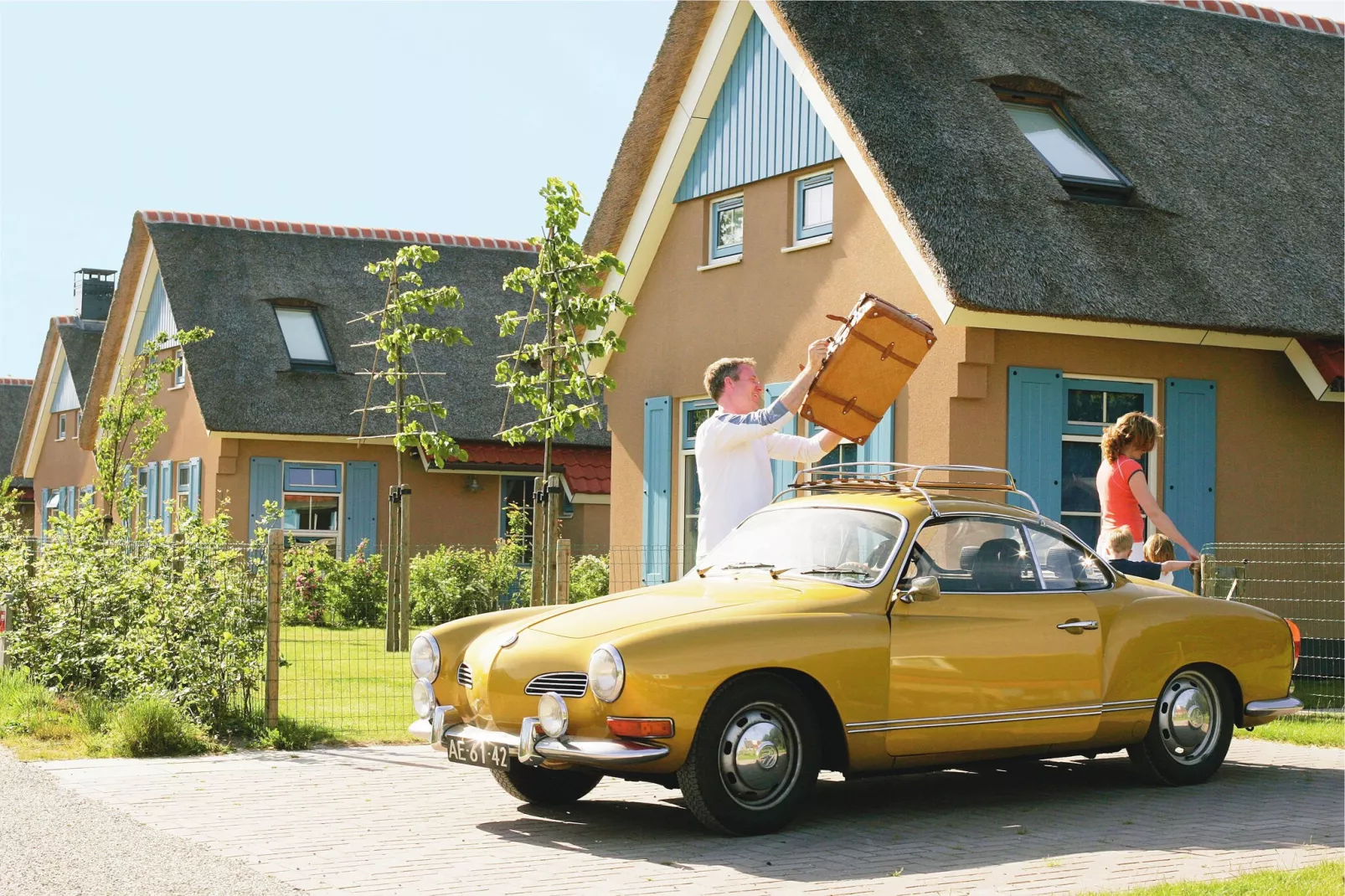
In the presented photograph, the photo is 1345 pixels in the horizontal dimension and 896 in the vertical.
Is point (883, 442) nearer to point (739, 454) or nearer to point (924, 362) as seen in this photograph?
point (924, 362)

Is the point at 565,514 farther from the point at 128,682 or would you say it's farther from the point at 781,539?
the point at 781,539

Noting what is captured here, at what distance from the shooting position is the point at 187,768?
950 cm

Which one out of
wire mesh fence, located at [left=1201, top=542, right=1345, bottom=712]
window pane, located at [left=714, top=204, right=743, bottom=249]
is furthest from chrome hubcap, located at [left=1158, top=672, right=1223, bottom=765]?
window pane, located at [left=714, top=204, right=743, bottom=249]

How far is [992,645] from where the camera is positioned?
8148mm

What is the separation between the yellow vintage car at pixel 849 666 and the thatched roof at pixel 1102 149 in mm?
5115

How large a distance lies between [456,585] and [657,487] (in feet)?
16.2


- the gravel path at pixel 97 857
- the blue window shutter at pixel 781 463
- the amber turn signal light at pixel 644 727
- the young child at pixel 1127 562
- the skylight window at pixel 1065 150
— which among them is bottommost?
the gravel path at pixel 97 857

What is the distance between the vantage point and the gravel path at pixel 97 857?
6312mm

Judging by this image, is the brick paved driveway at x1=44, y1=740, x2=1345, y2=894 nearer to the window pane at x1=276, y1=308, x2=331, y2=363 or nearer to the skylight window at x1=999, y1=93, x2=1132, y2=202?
the skylight window at x1=999, y1=93, x2=1132, y2=202

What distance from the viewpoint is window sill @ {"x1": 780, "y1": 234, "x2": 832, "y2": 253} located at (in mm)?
16081

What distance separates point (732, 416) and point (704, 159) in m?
9.28

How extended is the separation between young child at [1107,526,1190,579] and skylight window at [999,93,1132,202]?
5.68 m

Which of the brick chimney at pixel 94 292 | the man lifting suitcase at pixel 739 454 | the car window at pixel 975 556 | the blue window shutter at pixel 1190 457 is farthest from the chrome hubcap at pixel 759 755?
the brick chimney at pixel 94 292

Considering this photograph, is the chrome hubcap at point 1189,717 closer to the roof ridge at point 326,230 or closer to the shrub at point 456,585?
the shrub at point 456,585
